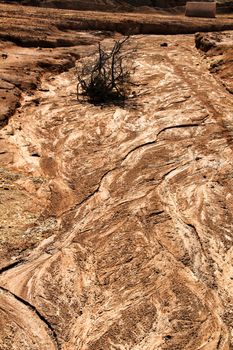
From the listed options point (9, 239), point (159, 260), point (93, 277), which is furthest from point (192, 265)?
point (9, 239)

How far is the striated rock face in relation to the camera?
588 centimetres

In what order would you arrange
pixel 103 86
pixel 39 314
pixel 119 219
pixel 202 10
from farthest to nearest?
pixel 202 10 < pixel 103 86 < pixel 119 219 < pixel 39 314

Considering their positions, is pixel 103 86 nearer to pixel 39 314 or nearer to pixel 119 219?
pixel 119 219

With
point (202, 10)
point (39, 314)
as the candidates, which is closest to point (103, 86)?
point (39, 314)

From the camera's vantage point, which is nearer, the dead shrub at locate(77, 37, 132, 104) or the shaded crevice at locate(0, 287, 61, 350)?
the shaded crevice at locate(0, 287, 61, 350)

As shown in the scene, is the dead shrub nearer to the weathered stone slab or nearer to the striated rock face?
the striated rock face

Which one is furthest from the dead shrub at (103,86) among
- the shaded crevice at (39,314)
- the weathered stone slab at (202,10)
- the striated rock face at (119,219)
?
the weathered stone slab at (202,10)

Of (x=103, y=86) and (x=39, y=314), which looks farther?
(x=103, y=86)

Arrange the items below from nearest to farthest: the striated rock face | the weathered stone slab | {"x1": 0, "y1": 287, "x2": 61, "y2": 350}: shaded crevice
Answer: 1. {"x1": 0, "y1": 287, "x2": 61, "y2": 350}: shaded crevice
2. the striated rock face
3. the weathered stone slab

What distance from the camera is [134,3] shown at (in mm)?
24266

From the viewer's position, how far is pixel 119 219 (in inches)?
298

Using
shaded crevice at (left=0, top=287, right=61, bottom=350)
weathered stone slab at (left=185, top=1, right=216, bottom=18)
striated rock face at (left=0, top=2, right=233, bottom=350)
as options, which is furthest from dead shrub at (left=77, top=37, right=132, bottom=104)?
weathered stone slab at (left=185, top=1, right=216, bottom=18)

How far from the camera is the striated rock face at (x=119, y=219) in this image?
5.88 meters

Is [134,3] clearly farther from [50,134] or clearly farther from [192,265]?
[192,265]
